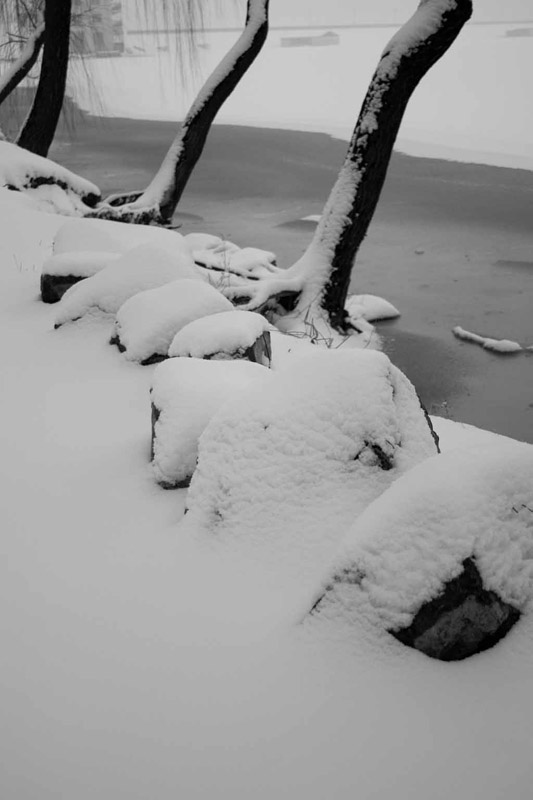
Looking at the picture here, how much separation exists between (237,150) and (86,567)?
53.8 feet

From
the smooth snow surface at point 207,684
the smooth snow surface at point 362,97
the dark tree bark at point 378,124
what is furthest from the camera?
the smooth snow surface at point 362,97

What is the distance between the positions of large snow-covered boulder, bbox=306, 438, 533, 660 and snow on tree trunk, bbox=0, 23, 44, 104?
10.2m

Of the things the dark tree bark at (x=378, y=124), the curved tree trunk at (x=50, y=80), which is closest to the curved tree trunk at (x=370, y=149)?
the dark tree bark at (x=378, y=124)

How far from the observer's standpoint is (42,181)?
258 inches

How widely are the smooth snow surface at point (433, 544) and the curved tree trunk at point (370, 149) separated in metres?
3.94

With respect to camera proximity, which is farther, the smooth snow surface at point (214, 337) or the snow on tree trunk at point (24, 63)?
the snow on tree trunk at point (24, 63)

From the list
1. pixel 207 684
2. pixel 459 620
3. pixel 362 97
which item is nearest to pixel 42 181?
pixel 207 684

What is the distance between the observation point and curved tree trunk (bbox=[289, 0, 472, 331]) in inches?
177

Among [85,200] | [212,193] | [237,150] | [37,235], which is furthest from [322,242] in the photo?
[237,150]

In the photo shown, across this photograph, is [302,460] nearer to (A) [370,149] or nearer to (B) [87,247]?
(B) [87,247]

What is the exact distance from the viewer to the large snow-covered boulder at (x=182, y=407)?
1969 millimetres

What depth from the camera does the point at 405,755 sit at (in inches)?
46.7

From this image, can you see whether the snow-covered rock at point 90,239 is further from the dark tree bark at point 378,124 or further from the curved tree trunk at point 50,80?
the curved tree trunk at point 50,80

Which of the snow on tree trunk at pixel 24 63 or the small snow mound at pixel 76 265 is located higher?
the snow on tree trunk at pixel 24 63
